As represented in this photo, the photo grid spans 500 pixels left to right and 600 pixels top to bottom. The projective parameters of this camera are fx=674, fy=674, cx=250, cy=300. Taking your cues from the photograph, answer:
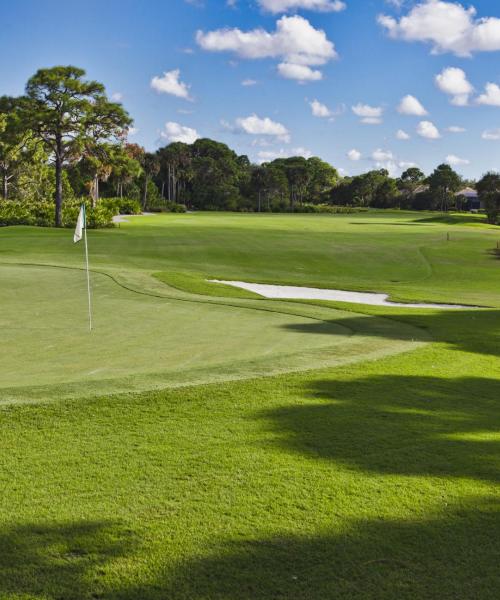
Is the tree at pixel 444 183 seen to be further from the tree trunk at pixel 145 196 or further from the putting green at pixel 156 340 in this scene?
the putting green at pixel 156 340

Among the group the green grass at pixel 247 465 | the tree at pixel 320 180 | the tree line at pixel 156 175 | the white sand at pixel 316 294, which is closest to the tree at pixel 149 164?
the tree line at pixel 156 175

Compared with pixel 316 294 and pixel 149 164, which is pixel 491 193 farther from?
pixel 316 294

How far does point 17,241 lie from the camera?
3809cm

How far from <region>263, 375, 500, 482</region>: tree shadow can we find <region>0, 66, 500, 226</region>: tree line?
48.2m

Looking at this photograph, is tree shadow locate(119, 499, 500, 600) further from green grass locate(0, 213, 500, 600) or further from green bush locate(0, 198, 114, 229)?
green bush locate(0, 198, 114, 229)

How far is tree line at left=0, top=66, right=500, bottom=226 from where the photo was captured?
170 feet

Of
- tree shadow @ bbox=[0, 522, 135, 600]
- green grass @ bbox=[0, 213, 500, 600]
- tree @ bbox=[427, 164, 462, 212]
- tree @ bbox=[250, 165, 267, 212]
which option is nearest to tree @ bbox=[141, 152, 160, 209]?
tree @ bbox=[250, 165, 267, 212]

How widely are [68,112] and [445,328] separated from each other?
4445 centimetres

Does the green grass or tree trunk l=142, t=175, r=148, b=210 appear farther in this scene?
tree trunk l=142, t=175, r=148, b=210

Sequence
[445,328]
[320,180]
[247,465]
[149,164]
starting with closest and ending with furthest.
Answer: [247,465] → [445,328] → [149,164] → [320,180]

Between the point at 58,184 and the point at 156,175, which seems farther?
the point at 156,175

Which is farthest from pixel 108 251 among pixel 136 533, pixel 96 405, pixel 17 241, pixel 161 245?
pixel 136 533

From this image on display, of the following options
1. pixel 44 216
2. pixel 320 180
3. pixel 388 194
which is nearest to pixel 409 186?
pixel 388 194

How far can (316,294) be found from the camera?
2323 cm
